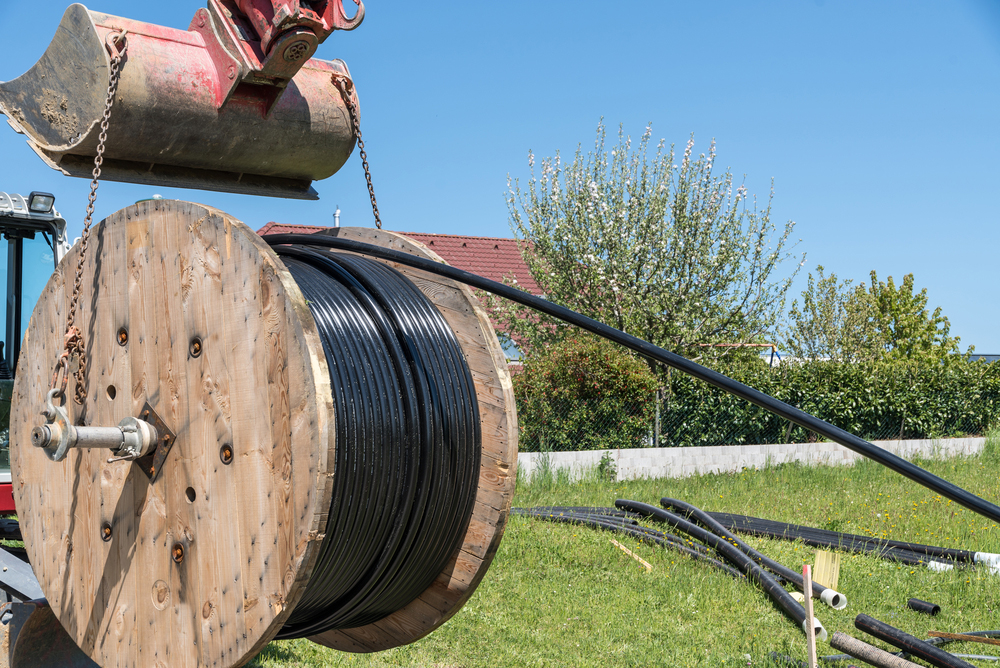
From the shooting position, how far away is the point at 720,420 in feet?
45.6

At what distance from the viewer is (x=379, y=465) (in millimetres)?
2852

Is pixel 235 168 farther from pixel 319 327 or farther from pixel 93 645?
pixel 93 645

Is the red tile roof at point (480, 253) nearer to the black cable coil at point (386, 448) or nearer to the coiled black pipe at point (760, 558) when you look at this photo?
the coiled black pipe at point (760, 558)

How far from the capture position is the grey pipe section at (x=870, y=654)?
4.61 m

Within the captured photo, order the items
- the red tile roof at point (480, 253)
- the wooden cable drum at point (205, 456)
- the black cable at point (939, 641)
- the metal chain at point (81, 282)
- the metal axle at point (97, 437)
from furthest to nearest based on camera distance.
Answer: the red tile roof at point (480, 253) < the black cable at point (939, 641) < the metal chain at point (81, 282) < the metal axle at point (97, 437) < the wooden cable drum at point (205, 456)

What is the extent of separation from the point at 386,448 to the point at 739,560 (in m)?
5.19

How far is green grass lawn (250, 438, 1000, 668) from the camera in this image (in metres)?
5.60

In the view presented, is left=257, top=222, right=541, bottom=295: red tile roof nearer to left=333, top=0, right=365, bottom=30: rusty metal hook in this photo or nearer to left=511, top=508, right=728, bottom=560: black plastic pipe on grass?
left=511, top=508, right=728, bottom=560: black plastic pipe on grass

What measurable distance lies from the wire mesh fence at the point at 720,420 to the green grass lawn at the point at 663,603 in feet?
8.75

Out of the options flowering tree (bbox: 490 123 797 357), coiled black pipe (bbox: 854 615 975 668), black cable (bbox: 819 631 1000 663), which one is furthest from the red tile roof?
coiled black pipe (bbox: 854 615 975 668)

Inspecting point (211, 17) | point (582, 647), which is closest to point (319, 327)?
point (211, 17)

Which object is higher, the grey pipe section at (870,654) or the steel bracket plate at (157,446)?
the steel bracket plate at (157,446)

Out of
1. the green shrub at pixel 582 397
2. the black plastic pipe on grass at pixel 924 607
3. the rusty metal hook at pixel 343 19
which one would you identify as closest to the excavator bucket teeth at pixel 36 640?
the rusty metal hook at pixel 343 19

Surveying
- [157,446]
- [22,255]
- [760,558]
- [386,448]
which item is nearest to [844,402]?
[760,558]
